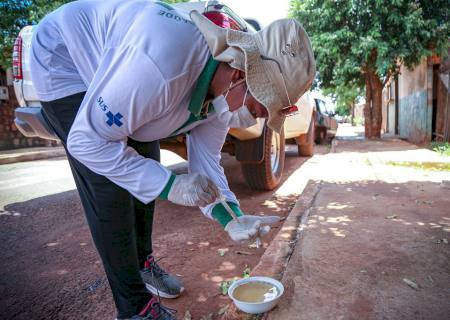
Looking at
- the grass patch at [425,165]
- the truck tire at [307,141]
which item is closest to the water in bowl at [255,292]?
the grass patch at [425,165]

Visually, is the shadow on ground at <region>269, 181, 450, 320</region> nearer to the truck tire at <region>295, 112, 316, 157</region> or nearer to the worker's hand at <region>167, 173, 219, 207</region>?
the worker's hand at <region>167, 173, 219, 207</region>

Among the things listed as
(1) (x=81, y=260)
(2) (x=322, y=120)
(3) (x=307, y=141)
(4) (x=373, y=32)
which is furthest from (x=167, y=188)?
(2) (x=322, y=120)

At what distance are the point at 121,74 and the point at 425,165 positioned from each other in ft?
19.5

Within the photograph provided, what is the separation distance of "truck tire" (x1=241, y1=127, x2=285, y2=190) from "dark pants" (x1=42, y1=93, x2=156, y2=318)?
2536 mm

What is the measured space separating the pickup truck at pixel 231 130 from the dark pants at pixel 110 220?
1.50 feet

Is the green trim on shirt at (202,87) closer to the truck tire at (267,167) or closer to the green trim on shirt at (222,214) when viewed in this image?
the green trim on shirt at (222,214)

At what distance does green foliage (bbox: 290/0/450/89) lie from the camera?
33.0 feet

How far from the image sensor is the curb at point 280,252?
173 cm

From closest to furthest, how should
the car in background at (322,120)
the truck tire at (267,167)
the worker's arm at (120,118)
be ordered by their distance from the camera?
the worker's arm at (120,118)
the truck tire at (267,167)
the car in background at (322,120)

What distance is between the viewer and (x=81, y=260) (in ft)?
8.55

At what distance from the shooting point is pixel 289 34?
4.65 feet

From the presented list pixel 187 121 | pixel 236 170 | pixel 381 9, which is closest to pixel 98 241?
pixel 187 121

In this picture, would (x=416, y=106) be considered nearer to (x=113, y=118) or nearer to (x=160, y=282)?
(x=160, y=282)

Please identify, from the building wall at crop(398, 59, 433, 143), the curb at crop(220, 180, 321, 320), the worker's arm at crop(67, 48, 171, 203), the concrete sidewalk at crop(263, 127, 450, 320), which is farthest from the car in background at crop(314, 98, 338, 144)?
the worker's arm at crop(67, 48, 171, 203)
